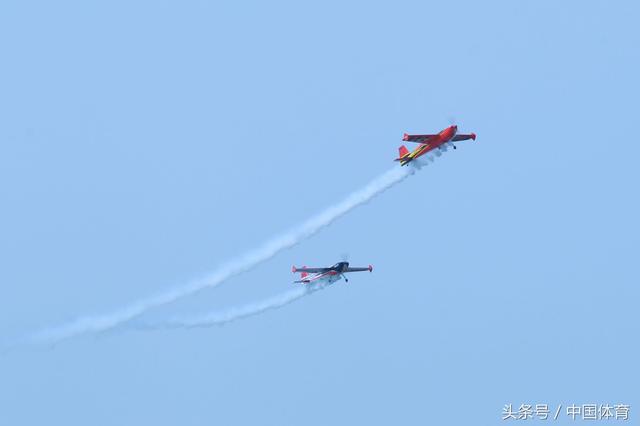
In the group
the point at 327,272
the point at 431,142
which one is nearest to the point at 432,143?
the point at 431,142

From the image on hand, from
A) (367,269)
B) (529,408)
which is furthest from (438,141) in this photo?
(529,408)

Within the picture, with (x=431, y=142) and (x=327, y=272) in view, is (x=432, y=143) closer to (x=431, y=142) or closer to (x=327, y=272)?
(x=431, y=142)

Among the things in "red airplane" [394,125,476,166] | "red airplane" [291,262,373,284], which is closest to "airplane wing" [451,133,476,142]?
"red airplane" [394,125,476,166]

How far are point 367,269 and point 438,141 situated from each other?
649 inches

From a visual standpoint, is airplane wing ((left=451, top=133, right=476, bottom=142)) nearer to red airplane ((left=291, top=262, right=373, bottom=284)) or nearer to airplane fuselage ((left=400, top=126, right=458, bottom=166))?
airplane fuselage ((left=400, top=126, right=458, bottom=166))

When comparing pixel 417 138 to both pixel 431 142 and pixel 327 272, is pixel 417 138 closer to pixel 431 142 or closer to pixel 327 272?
pixel 431 142

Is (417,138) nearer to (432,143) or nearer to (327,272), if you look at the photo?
(432,143)

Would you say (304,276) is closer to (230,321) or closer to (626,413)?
(230,321)

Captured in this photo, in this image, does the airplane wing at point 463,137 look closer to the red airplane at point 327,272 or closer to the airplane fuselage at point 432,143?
the airplane fuselage at point 432,143

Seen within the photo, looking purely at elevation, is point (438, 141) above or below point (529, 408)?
above

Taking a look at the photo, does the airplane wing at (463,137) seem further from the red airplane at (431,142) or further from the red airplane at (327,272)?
the red airplane at (327,272)

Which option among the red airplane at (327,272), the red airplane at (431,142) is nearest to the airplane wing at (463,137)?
the red airplane at (431,142)

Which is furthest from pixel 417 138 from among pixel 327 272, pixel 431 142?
pixel 327 272

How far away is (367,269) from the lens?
17512 centimetres
